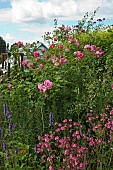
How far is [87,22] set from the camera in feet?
35.8

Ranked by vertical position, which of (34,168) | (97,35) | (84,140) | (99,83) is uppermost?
(97,35)

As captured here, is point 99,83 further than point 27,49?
No

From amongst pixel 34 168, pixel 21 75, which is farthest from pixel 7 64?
pixel 34 168

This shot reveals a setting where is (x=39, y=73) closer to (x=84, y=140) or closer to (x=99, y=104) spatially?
(x=99, y=104)

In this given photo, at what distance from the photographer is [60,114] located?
586cm

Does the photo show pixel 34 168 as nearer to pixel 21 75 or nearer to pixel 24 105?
pixel 24 105

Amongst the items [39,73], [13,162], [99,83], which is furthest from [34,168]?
[39,73]

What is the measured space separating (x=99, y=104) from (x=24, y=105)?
1157 millimetres

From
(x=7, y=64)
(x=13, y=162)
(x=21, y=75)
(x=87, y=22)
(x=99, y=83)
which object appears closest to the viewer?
(x=13, y=162)

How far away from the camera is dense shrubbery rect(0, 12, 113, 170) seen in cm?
471

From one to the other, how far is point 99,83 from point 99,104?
457mm

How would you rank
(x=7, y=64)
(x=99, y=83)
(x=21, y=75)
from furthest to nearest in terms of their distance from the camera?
(x=7, y=64) < (x=21, y=75) < (x=99, y=83)

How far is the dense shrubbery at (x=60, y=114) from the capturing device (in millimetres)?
4711

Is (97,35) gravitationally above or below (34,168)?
above
